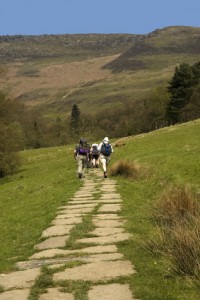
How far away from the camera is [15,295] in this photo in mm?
6656

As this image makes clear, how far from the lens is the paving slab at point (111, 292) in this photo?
20.7 feet

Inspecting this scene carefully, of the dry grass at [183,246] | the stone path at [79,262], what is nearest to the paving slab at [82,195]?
the stone path at [79,262]

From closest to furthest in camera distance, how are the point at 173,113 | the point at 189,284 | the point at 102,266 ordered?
1. the point at 189,284
2. the point at 102,266
3. the point at 173,113

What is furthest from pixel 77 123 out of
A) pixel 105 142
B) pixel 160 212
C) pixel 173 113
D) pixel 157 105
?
pixel 160 212

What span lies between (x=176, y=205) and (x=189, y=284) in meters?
5.08

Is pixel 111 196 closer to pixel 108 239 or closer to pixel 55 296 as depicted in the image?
pixel 108 239

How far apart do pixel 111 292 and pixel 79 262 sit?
1.62m

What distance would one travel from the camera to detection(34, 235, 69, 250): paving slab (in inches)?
378

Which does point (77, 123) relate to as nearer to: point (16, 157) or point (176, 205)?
point (16, 157)

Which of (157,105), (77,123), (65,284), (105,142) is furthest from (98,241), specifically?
(77,123)

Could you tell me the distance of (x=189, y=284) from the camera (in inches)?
256

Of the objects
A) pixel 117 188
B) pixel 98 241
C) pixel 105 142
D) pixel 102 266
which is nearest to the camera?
pixel 102 266

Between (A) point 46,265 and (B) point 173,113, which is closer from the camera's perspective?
(A) point 46,265

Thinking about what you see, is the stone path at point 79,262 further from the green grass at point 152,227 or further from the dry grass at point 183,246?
the dry grass at point 183,246
